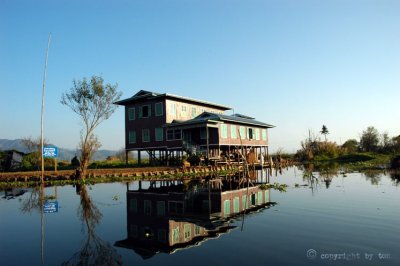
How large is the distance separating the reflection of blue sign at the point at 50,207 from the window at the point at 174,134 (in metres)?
21.1

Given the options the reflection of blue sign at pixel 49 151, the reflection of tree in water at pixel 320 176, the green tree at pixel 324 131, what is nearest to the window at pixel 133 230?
the reflection of tree in water at pixel 320 176

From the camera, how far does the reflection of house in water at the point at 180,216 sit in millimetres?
7841

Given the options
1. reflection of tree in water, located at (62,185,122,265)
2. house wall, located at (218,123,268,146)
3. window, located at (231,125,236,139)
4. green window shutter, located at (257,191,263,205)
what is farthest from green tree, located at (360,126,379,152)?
reflection of tree in water, located at (62,185,122,265)

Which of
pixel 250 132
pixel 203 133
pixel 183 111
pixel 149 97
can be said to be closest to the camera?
pixel 203 133

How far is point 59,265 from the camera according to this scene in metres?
6.44

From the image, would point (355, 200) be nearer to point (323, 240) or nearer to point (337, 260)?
point (323, 240)

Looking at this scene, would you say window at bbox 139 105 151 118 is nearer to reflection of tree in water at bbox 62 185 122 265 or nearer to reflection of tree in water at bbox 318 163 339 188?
reflection of tree in water at bbox 318 163 339 188

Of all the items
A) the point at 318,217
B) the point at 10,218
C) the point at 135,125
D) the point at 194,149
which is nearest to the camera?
the point at 318,217

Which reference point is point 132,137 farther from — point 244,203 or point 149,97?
point 244,203

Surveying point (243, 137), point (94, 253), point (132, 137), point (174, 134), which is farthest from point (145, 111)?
point (94, 253)

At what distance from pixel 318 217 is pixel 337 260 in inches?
172

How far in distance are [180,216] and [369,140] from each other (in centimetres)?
6579

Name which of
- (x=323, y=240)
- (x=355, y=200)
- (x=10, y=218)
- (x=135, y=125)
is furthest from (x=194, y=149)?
(x=323, y=240)

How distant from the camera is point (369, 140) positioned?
217ft
